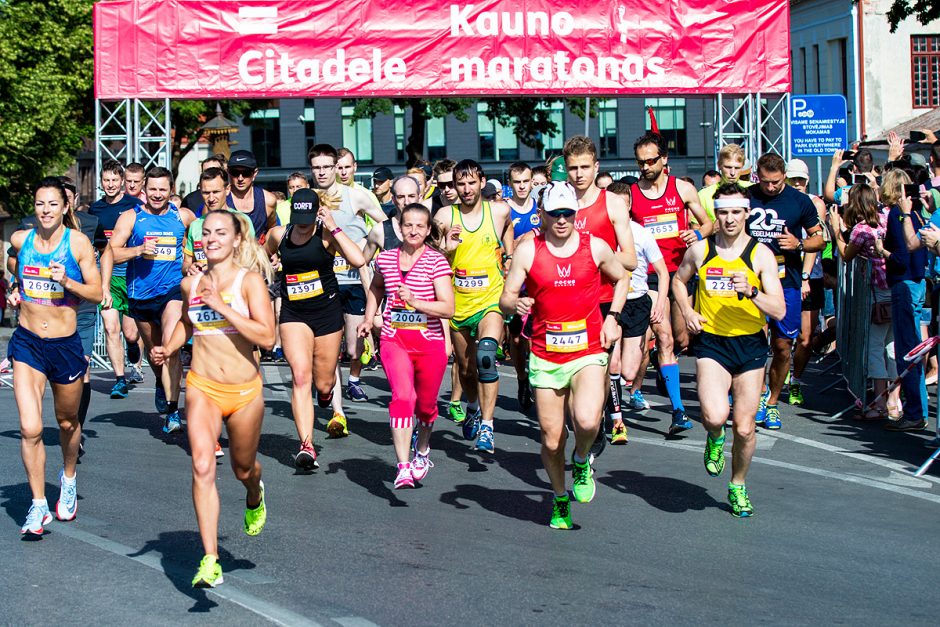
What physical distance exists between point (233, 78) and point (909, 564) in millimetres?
13926

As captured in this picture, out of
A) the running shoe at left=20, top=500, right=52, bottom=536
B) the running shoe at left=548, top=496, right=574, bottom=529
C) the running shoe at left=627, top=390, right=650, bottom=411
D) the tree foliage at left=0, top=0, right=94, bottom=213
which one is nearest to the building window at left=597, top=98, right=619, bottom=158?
the tree foliage at left=0, top=0, right=94, bottom=213

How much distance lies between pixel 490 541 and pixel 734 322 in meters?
2.07

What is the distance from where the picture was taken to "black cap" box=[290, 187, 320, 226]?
9.91 m

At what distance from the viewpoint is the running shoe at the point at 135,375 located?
15.5 metres

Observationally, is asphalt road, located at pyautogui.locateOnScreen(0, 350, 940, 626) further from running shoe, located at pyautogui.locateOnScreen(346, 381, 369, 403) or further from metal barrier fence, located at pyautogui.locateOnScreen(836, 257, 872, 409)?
running shoe, located at pyautogui.locateOnScreen(346, 381, 369, 403)

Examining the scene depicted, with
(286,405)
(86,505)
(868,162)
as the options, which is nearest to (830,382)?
(868,162)

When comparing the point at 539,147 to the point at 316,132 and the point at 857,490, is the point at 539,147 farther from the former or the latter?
the point at 857,490

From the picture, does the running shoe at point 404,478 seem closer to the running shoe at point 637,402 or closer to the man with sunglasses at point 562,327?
the man with sunglasses at point 562,327

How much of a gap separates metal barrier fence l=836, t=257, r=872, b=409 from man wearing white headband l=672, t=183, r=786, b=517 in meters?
4.23

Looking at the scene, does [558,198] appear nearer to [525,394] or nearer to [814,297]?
[525,394]

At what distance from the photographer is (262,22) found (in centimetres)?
1900

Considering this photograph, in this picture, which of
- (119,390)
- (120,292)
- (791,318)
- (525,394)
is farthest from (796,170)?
(119,390)

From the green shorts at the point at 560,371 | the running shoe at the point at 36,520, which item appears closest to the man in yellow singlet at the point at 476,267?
the green shorts at the point at 560,371

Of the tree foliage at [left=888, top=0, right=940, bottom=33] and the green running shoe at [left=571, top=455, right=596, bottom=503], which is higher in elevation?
the tree foliage at [left=888, top=0, right=940, bottom=33]
